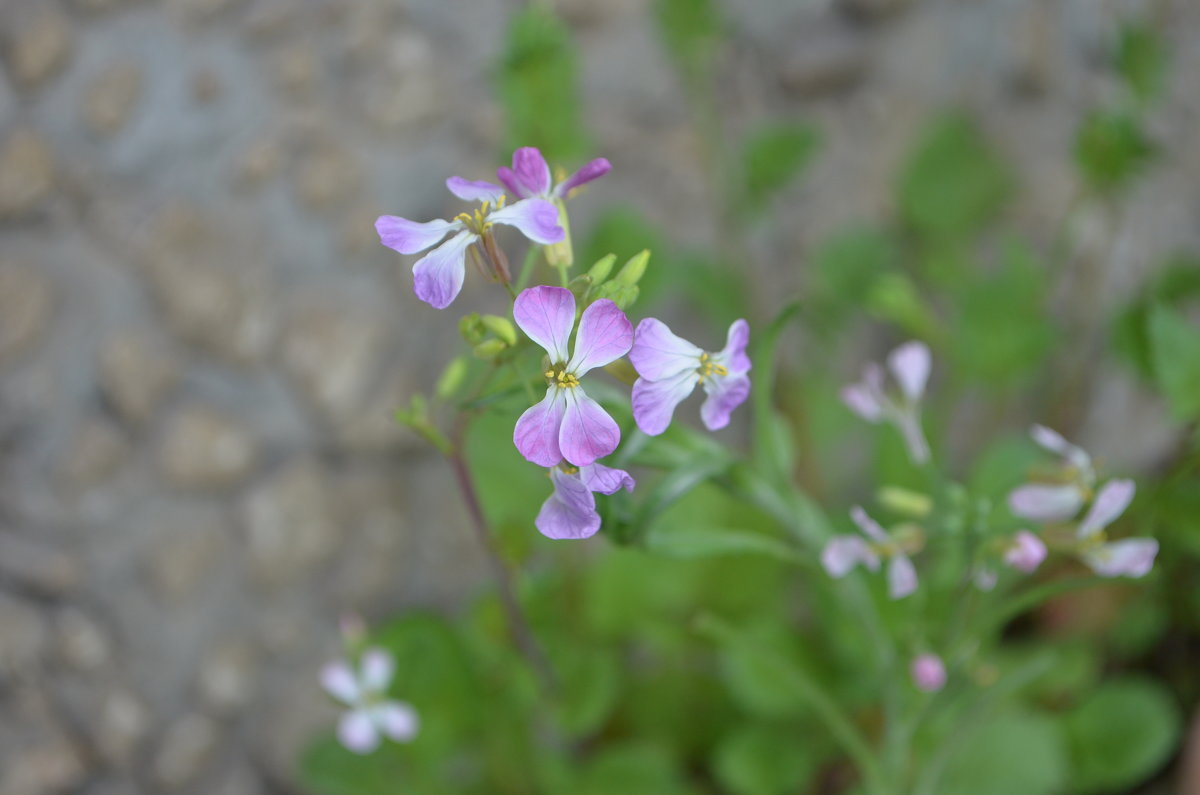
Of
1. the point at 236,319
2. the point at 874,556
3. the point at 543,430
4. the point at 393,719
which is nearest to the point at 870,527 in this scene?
the point at 874,556

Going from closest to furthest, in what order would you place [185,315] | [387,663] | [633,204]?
[387,663], [185,315], [633,204]

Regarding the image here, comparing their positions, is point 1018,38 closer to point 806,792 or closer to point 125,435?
point 806,792

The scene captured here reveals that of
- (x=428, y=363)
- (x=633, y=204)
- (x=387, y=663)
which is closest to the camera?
(x=387, y=663)

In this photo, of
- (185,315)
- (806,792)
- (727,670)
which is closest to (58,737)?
(185,315)

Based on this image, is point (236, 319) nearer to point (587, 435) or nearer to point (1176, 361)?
point (587, 435)

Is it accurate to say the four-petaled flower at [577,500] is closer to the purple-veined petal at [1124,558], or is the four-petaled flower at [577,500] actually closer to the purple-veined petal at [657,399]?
the purple-veined petal at [657,399]

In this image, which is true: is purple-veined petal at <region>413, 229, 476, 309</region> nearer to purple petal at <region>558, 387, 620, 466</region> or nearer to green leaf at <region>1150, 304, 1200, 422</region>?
purple petal at <region>558, 387, 620, 466</region>

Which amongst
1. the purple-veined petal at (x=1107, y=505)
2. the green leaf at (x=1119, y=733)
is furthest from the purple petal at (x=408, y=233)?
the green leaf at (x=1119, y=733)

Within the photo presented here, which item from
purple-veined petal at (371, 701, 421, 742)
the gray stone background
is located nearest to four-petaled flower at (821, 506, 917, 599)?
purple-veined petal at (371, 701, 421, 742)
